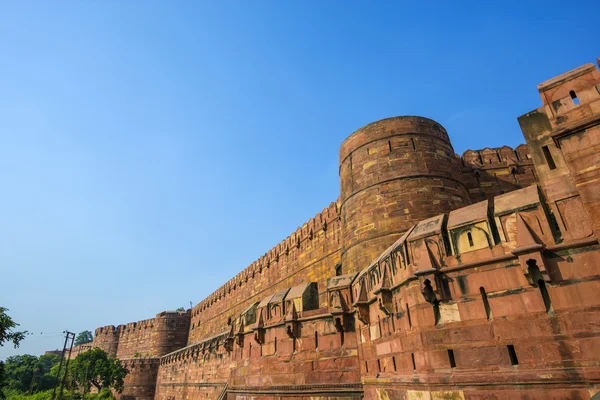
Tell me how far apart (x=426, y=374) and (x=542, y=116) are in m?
4.12

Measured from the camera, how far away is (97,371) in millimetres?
31656

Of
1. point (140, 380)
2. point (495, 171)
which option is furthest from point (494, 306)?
point (140, 380)

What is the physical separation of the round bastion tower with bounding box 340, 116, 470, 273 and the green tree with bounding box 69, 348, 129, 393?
101ft

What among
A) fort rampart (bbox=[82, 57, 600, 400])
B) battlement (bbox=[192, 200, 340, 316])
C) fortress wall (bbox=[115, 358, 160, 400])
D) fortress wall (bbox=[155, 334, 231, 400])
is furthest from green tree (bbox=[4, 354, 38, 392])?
fort rampart (bbox=[82, 57, 600, 400])

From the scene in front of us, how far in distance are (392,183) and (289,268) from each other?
414 inches

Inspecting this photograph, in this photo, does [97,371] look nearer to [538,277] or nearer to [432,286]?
[432,286]

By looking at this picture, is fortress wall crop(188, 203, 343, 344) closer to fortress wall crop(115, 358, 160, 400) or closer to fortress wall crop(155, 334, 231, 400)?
fortress wall crop(155, 334, 231, 400)

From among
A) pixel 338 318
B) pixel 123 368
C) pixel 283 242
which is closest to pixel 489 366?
pixel 338 318

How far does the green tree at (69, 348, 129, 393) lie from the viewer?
31.6 meters

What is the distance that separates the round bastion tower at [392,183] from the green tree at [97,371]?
101 ft

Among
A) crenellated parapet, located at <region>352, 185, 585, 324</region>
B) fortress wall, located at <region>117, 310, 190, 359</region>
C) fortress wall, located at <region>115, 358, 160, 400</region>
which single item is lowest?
fortress wall, located at <region>115, 358, 160, 400</region>

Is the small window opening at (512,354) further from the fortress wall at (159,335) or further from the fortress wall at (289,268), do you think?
the fortress wall at (159,335)

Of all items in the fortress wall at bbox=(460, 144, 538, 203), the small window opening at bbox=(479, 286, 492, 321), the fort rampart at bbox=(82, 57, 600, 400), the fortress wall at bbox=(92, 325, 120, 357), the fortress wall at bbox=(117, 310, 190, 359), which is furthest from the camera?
the fortress wall at bbox=(92, 325, 120, 357)

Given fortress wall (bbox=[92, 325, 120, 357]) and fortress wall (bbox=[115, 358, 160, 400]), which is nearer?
fortress wall (bbox=[115, 358, 160, 400])
